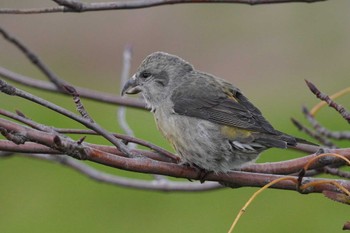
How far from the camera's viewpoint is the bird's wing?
5332 millimetres

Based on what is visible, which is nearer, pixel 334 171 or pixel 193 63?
pixel 334 171

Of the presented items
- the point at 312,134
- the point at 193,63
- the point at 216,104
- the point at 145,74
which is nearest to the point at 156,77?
the point at 145,74

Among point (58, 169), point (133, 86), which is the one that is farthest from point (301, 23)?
point (133, 86)

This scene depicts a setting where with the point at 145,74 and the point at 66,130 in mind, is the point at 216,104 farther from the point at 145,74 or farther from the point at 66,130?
the point at 66,130

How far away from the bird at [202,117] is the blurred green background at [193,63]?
5448mm

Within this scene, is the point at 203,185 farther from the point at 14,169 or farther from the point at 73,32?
the point at 73,32

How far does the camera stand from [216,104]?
5.52m

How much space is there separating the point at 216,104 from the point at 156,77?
1.60 feet

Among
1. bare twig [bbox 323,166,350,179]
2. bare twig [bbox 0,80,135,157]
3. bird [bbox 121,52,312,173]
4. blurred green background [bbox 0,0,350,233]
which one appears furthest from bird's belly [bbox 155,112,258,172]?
blurred green background [bbox 0,0,350,233]

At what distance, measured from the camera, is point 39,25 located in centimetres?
2234

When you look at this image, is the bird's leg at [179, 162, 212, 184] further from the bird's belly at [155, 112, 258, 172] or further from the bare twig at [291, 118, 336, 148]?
the bare twig at [291, 118, 336, 148]

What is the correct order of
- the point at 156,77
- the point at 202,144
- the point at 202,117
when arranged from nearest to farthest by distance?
the point at 202,144, the point at 202,117, the point at 156,77

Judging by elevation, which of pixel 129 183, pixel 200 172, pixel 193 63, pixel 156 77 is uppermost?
pixel 156 77

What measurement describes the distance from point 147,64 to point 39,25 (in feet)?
56.0
